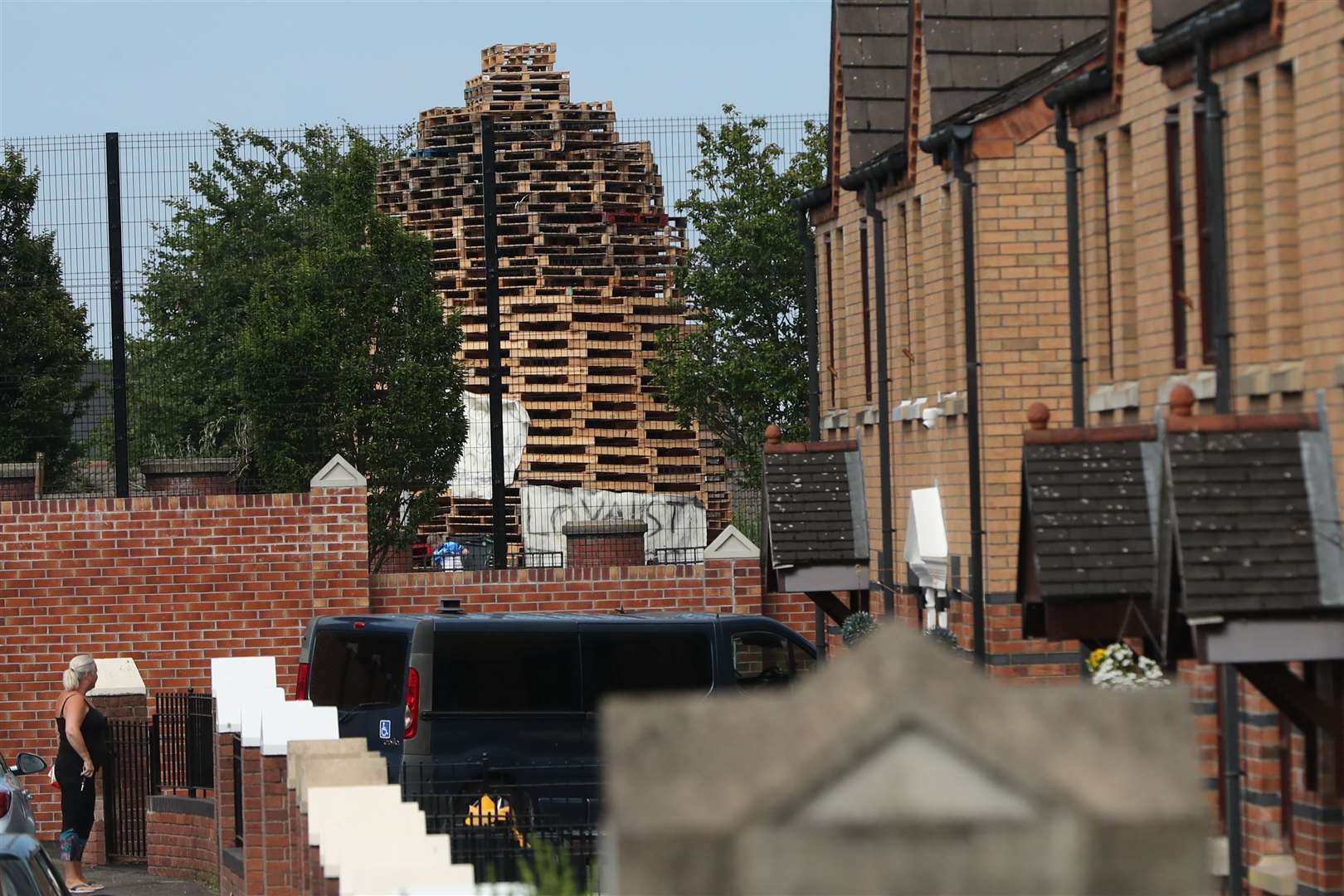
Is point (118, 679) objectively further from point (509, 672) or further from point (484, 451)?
point (484, 451)

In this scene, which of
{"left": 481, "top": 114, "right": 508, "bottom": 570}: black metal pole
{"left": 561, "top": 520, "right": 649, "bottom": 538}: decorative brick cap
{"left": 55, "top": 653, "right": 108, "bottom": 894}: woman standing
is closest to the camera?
{"left": 55, "top": 653, "right": 108, "bottom": 894}: woman standing

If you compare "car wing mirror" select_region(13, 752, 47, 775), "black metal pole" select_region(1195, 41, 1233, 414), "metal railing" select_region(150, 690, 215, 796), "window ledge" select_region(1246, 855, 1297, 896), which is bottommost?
"metal railing" select_region(150, 690, 215, 796)

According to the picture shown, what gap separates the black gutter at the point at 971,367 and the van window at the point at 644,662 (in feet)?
13.2

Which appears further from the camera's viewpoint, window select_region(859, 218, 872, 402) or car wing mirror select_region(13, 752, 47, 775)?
window select_region(859, 218, 872, 402)

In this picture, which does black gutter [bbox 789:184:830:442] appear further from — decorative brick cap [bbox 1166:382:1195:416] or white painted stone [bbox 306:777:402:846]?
white painted stone [bbox 306:777:402:846]

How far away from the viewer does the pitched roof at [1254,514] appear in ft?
28.6

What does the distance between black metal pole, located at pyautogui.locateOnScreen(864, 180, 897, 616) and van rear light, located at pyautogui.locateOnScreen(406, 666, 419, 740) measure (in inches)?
170

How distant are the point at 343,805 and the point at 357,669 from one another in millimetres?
9700

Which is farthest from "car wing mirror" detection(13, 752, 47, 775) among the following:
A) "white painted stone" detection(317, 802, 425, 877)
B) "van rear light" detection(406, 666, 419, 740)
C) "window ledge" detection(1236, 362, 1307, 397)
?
"window ledge" detection(1236, 362, 1307, 397)

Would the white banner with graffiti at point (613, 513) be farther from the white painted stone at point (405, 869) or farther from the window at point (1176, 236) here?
the white painted stone at point (405, 869)

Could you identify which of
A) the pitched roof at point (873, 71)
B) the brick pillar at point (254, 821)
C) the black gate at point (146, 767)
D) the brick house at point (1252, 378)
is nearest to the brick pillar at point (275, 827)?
the brick pillar at point (254, 821)

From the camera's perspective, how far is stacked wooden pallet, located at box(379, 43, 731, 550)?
31500 millimetres

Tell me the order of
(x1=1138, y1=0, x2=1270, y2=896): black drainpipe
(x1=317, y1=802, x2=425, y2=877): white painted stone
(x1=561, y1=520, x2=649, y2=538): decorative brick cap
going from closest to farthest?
(x1=317, y1=802, x2=425, y2=877): white painted stone
(x1=1138, y1=0, x2=1270, y2=896): black drainpipe
(x1=561, y1=520, x2=649, y2=538): decorative brick cap

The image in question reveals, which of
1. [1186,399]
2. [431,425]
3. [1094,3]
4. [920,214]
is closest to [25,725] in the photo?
[431,425]
